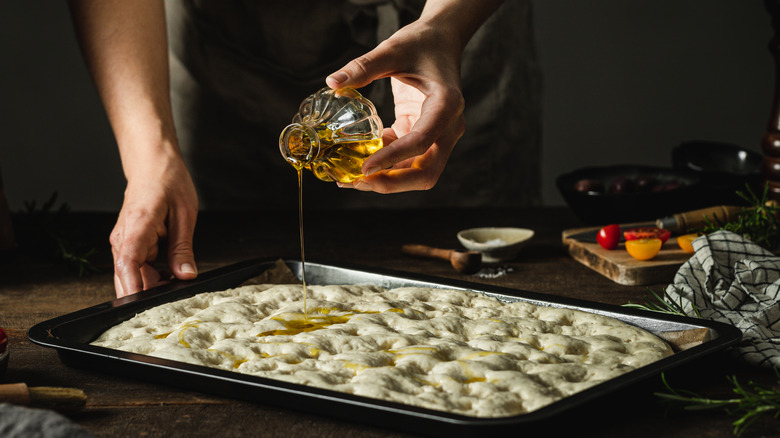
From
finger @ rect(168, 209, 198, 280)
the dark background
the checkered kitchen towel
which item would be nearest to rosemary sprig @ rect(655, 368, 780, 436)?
the checkered kitchen towel

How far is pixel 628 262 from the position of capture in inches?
78.7

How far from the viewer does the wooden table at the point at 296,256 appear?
3.52 ft

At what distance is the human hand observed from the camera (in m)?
1.45

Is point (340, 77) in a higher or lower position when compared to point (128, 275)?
higher

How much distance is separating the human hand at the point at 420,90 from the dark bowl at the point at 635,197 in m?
0.83

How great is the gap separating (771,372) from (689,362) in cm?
24

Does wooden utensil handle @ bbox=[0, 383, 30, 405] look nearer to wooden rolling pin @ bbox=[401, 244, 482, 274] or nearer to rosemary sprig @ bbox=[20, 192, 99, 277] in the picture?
rosemary sprig @ bbox=[20, 192, 99, 277]

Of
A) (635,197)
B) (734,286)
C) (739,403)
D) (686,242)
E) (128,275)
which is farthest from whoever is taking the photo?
(635,197)

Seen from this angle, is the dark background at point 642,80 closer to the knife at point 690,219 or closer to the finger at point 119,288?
the knife at point 690,219

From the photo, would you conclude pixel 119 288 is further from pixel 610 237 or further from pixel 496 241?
pixel 610 237

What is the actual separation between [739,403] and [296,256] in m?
1.13

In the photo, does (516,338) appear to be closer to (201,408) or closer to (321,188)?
(201,408)

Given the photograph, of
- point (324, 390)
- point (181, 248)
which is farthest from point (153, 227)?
point (324, 390)

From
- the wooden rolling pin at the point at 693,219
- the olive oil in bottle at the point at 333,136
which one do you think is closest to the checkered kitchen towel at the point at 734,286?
the wooden rolling pin at the point at 693,219
